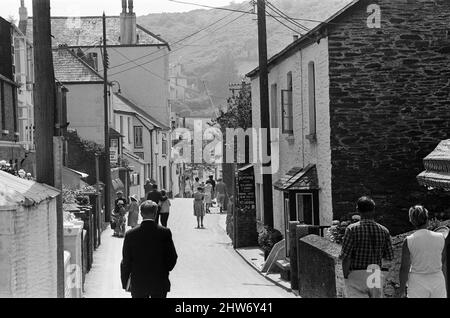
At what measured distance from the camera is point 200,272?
827 inches

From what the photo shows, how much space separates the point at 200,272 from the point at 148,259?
11028mm

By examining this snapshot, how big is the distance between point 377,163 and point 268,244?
13.9ft

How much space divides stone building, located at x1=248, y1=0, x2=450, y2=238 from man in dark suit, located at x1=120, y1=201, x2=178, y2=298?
10.6 metres

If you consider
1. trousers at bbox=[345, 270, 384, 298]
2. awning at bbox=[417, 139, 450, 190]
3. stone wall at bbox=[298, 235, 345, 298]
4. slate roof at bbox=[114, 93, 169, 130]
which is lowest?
stone wall at bbox=[298, 235, 345, 298]

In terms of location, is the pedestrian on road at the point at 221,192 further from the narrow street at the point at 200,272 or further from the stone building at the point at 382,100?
the stone building at the point at 382,100

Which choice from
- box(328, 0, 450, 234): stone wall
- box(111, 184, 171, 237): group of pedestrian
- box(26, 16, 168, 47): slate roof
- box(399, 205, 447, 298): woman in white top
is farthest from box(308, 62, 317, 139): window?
box(26, 16, 168, 47): slate roof

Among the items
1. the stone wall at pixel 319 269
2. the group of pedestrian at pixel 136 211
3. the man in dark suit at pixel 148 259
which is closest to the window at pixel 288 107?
the group of pedestrian at pixel 136 211

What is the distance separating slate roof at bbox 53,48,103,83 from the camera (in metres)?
44.4

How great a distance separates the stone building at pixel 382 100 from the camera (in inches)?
796

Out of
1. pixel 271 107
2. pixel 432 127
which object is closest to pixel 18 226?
pixel 432 127

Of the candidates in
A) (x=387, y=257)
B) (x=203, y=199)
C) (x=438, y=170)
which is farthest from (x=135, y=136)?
(x=387, y=257)

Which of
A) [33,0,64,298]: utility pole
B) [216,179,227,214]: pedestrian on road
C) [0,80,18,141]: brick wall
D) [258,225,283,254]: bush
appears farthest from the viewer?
[216,179,227,214]: pedestrian on road

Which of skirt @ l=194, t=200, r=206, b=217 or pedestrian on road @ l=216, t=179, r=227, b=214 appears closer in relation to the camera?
skirt @ l=194, t=200, r=206, b=217

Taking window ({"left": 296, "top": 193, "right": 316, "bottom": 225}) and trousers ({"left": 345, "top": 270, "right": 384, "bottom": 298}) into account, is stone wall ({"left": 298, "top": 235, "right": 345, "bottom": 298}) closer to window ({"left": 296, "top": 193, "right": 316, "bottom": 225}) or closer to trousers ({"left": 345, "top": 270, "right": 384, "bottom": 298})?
trousers ({"left": 345, "top": 270, "right": 384, "bottom": 298})
